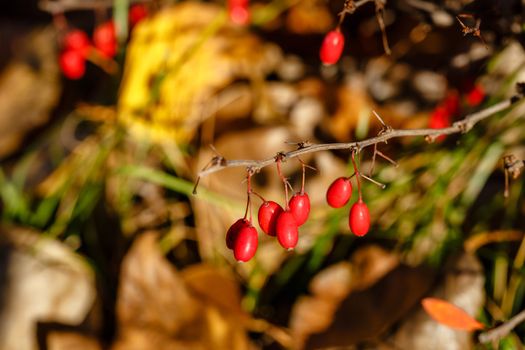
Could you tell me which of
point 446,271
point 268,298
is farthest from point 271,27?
point 446,271

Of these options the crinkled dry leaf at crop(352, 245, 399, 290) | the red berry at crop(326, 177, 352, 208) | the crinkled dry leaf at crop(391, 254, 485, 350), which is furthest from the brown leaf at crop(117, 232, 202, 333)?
the red berry at crop(326, 177, 352, 208)

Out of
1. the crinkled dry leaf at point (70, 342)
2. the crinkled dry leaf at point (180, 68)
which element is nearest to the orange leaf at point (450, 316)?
the crinkled dry leaf at point (70, 342)

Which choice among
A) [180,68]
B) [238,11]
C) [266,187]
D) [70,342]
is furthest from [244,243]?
[180,68]

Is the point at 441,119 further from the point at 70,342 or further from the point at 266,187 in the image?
the point at 70,342

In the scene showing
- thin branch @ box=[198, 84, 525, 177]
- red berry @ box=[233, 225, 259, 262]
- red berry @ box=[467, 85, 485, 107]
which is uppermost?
thin branch @ box=[198, 84, 525, 177]

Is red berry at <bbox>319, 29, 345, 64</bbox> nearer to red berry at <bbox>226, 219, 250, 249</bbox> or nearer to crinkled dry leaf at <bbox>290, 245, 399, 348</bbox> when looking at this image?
red berry at <bbox>226, 219, 250, 249</bbox>
